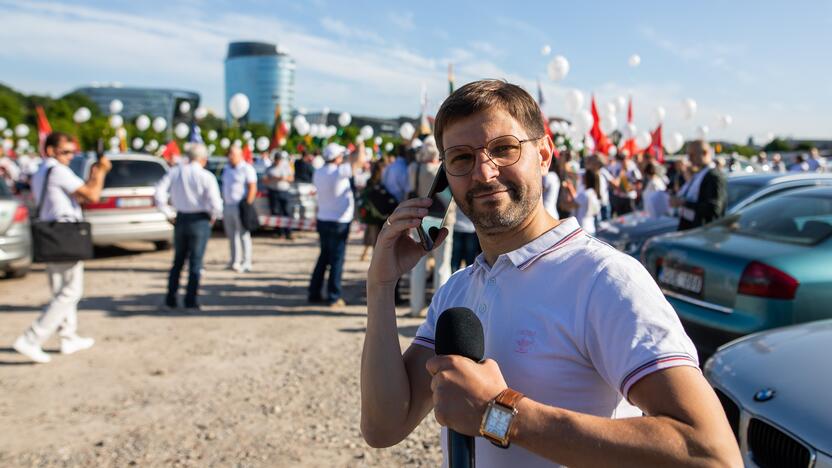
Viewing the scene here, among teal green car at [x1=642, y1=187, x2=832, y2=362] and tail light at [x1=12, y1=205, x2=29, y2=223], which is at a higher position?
teal green car at [x1=642, y1=187, x2=832, y2=362]

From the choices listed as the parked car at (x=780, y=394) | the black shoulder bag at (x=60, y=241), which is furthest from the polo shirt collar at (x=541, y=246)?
the black shoulder bag at (x=60, y=241)

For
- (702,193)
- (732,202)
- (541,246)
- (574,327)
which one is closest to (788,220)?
(702,193)

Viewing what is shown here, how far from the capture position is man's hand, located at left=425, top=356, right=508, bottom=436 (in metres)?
1.18

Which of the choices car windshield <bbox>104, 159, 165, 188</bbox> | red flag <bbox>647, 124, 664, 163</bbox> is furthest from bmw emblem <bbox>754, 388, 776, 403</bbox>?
red flag <bbox>647, 124, 664, 163</bbox>

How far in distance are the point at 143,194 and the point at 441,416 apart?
423 inches

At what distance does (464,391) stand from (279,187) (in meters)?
12.6

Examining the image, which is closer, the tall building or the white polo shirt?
the white polo shirt

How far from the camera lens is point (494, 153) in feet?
4.98

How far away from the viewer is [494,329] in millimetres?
1444

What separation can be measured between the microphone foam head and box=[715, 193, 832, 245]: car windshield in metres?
4.11

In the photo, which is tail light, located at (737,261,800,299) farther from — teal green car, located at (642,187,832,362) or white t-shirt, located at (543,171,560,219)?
white t-shirt, located at (543,171,560,219)

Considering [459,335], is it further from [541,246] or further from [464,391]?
[541,246]

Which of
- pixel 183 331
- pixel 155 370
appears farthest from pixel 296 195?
pixel 155 370

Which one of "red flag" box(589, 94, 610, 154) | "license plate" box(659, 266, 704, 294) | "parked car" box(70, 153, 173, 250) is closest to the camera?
"license plate" box(659, 266, 704, 294)
